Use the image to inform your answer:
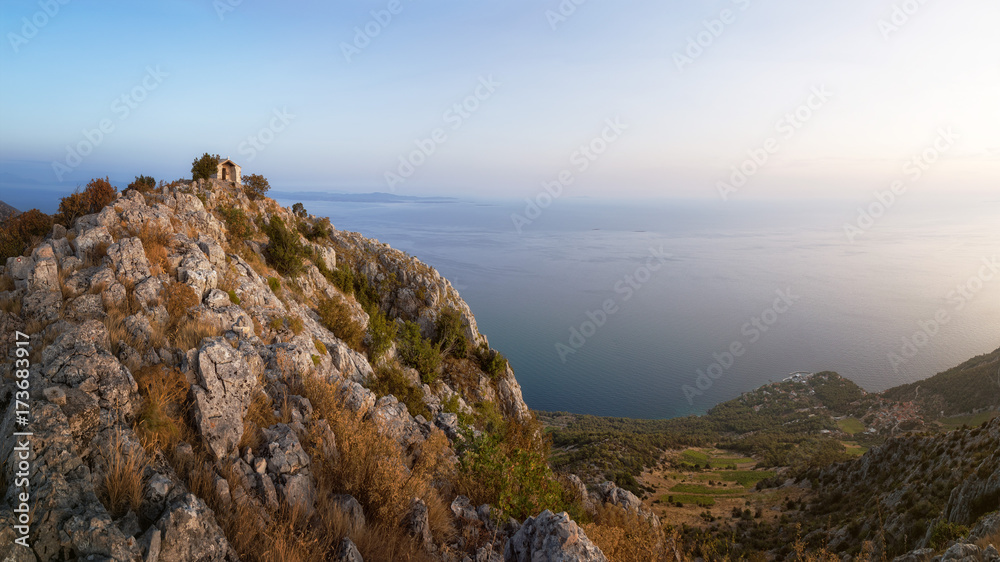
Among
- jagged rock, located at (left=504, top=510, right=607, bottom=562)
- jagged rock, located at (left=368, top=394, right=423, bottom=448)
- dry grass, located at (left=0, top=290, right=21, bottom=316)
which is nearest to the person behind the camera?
jagged rock, located at (left=504, top=510, right=607, bottom=562)

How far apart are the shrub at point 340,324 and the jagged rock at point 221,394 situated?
8.21 m

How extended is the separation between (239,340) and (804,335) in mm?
127338

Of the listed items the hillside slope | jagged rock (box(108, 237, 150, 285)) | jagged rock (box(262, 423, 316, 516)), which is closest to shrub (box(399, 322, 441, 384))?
jagged rock (box(108, 237, 150, 285))

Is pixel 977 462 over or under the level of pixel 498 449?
under

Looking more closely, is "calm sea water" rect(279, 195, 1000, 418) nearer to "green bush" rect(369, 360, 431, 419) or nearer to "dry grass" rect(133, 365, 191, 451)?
"green bush" rect(369, 360, 431, 419)

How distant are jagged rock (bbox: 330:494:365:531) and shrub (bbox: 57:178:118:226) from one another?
1234 centimetres

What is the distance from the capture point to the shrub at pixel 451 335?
23047 millimetres

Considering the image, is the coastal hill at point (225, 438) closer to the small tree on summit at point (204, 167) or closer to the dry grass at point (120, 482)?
the dry grass at point (120, 482)

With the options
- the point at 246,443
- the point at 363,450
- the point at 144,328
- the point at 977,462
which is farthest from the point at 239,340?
the point at 977,462

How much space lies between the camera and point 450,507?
19.2 ft

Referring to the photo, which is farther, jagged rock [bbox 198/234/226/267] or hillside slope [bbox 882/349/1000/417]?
hillside slope [bbox 882/349/1000/417]

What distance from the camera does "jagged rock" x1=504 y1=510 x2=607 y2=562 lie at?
439 cm

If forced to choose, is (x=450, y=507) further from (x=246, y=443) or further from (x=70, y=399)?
(x=70, y=399)

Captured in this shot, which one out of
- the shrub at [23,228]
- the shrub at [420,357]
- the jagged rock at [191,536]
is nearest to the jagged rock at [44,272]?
the shrub at [23,228]
